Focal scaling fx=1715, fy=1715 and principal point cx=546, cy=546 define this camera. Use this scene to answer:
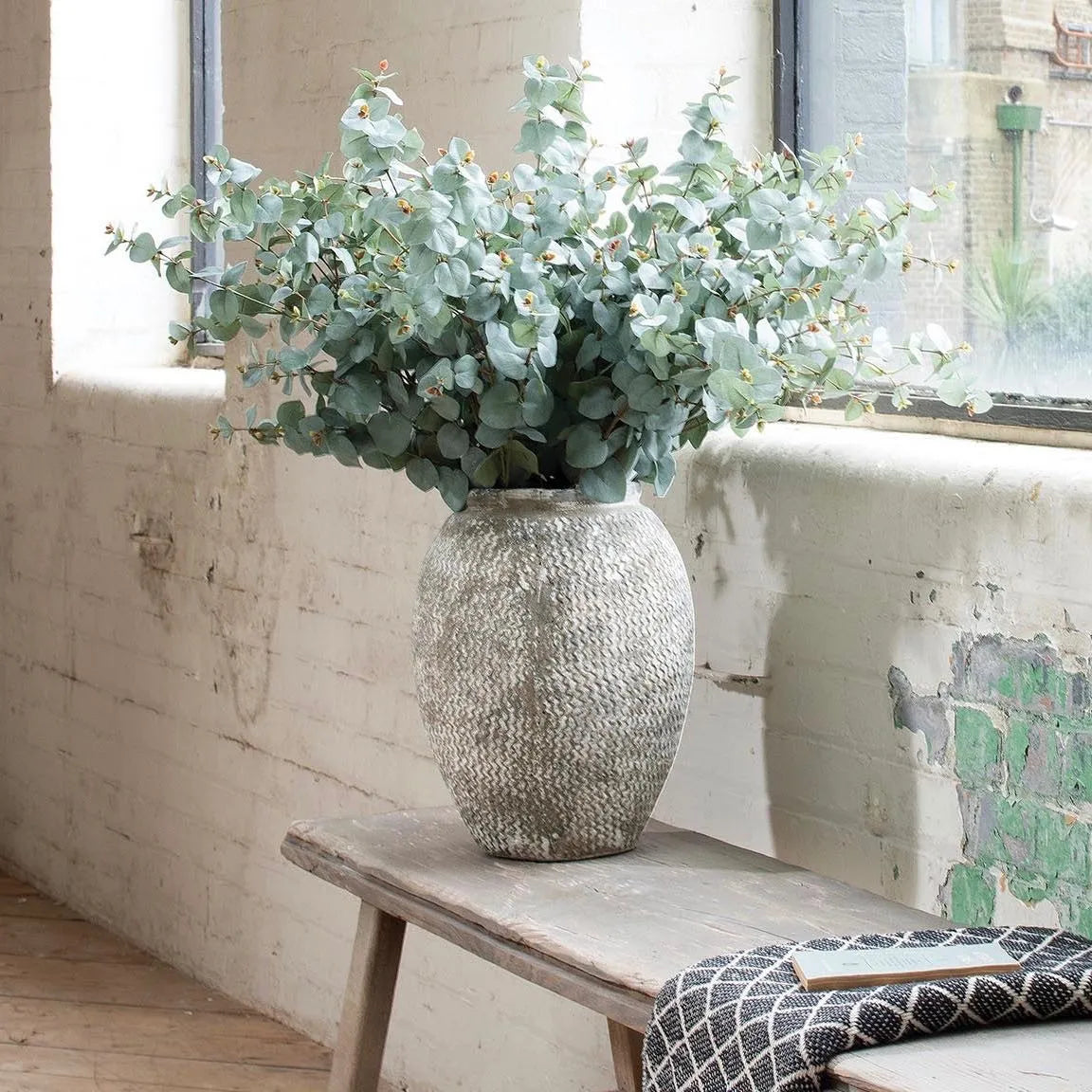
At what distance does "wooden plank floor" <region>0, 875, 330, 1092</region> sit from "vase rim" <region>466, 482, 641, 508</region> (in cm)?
131

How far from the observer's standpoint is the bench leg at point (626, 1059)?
1.98 m

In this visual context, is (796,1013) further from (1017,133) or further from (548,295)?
(1017,133)

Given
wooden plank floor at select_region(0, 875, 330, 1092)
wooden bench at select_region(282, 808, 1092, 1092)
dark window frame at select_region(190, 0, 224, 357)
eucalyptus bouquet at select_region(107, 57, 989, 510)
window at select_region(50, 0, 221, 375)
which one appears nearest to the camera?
wooden bench at select_region(282, 808, 1092, 1092)

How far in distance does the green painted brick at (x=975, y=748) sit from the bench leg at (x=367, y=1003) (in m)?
0.61

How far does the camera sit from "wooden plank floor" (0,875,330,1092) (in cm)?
272

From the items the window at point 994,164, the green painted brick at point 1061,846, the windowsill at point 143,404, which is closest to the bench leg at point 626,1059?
the green painted brick at point 1061,846

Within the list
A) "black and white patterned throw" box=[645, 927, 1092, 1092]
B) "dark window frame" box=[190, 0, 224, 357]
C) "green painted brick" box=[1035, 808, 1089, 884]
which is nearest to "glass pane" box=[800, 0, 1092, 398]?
"green painted brick" box=[1035, 808, 1089, 884]

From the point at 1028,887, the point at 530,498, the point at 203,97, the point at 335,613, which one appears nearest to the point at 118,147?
the point at 203,97

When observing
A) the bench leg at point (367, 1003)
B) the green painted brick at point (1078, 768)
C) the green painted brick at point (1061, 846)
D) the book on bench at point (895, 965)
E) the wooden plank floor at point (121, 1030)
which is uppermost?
the green painted brick at point (1078, 768)

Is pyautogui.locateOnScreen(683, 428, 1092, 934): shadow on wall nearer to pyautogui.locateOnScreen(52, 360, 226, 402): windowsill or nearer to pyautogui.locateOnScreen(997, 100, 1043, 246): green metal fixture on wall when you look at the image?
pyautogui.locateOnScreen(997, 100, 1043, 246): green metal fixture on wall

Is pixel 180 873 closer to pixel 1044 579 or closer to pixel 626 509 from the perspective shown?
pixel 626 509

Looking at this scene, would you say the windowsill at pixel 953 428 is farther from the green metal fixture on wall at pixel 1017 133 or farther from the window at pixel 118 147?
the window at pixel 118 147

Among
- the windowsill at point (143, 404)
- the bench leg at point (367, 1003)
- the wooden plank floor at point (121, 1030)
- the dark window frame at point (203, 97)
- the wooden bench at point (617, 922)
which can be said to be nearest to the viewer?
the wooden bench at point (617, 922)

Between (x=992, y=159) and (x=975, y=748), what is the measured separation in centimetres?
68
